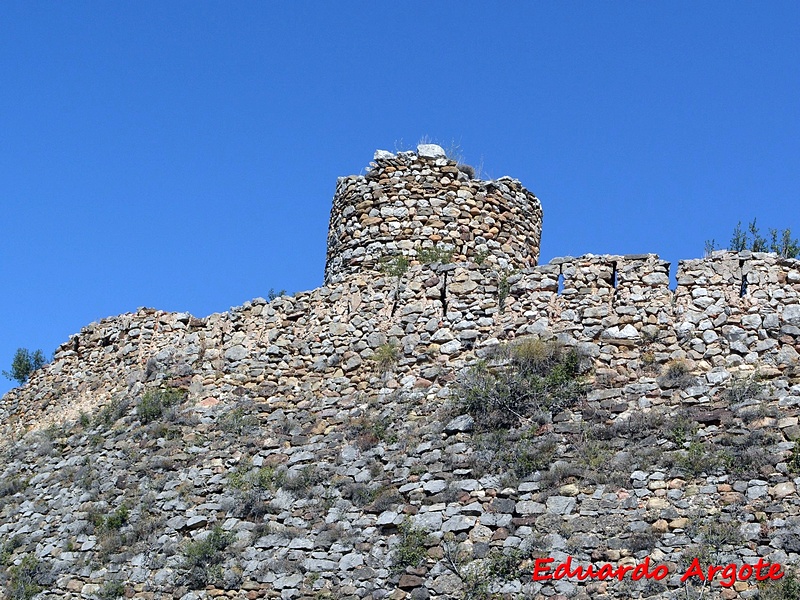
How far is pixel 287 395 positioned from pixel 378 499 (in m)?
3.32

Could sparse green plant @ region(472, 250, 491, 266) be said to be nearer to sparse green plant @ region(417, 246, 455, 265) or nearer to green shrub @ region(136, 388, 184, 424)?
sparse green plant @ region(417, 246, 455, 265)

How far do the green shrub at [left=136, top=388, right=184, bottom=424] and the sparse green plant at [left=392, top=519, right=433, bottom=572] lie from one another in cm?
571

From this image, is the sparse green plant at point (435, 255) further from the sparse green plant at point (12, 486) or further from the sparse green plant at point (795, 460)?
the sparse green plant at point (12, 486)

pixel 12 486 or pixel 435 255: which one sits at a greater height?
pixel 435 255

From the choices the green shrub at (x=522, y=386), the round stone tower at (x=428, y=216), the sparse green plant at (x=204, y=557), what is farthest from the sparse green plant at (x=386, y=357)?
the sparse green plant at (x=204, y=557)

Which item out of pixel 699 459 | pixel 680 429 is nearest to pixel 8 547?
pixel 680 429

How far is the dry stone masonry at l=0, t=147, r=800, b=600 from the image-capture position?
43.2 ft

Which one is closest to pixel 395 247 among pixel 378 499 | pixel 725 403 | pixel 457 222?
pixel 457 222

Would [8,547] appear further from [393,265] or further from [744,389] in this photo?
[744,389]

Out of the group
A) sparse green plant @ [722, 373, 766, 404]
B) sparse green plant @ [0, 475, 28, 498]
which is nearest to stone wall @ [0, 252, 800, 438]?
sparse green plant @ [722, 373, 766, 404]

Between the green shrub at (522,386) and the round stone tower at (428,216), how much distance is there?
3.40 meters

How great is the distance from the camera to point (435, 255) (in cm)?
1889

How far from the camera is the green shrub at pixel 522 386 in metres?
15.1

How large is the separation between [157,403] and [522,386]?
6.17 meters
